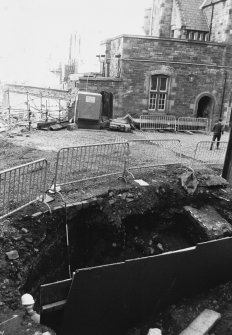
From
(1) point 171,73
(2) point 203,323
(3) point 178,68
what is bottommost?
(2) point 203,323

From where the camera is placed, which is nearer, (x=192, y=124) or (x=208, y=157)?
(x=208, y=157)

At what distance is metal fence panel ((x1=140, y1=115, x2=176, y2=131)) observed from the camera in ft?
68.0

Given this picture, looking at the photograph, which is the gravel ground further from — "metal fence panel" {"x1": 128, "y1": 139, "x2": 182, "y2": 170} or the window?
the window

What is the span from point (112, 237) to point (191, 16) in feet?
67.0

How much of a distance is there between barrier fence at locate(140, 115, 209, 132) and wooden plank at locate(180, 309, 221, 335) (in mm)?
15128

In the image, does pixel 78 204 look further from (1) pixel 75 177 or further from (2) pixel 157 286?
(2) pixel 157 286

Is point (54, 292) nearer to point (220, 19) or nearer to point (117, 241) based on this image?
point (117, 241)

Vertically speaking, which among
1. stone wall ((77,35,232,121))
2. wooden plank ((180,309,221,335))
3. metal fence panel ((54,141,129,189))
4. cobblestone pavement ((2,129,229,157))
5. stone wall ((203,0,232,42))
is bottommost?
wooden plank ((180,309,221,335))

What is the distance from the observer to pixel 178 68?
2130cm

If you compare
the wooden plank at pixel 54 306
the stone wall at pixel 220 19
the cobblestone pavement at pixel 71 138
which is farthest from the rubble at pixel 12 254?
the stone wall at pixel 220 19

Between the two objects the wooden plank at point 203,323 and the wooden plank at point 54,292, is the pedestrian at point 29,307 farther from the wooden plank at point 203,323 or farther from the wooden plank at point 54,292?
the wooden plank at point 203,323

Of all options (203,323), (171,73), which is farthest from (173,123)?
(203,323)

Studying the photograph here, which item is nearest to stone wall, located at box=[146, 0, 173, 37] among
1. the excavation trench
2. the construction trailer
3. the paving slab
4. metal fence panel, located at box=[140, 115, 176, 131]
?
metal fence panel, located at box=[140, 115, 176, 131]

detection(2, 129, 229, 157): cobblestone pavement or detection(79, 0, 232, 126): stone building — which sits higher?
detection(79, 0, 232, 126): stone building
